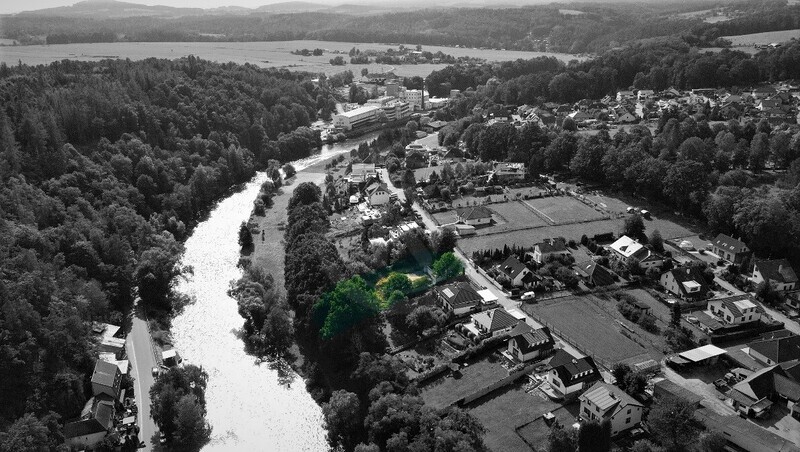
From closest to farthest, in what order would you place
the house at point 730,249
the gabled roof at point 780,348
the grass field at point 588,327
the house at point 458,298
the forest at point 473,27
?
the gabled roof at point 780,348
the grass field at point 588,327
the house at point 458,298
the house at point 730,249
the forest at point 473,27

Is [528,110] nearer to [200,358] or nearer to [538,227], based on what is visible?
[538,227]

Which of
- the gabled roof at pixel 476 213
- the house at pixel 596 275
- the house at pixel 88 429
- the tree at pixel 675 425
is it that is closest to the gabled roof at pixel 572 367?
the tree at pixel 675 425

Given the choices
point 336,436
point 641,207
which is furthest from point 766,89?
point 336,436

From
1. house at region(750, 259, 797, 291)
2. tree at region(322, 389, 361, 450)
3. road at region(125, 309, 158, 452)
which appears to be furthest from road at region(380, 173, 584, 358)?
road at region(125, 309, 158, 452)

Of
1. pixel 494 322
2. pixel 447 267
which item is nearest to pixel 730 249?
pixel 494 322

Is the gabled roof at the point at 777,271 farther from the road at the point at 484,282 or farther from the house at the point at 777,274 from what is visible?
the road at the point at 484,282

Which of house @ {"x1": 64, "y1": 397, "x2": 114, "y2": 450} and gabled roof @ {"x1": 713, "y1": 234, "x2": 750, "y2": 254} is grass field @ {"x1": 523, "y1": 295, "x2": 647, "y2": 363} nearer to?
gabled roof @ {"x1": 713, "y1": 234, "x2": 750, "y2": 254}
